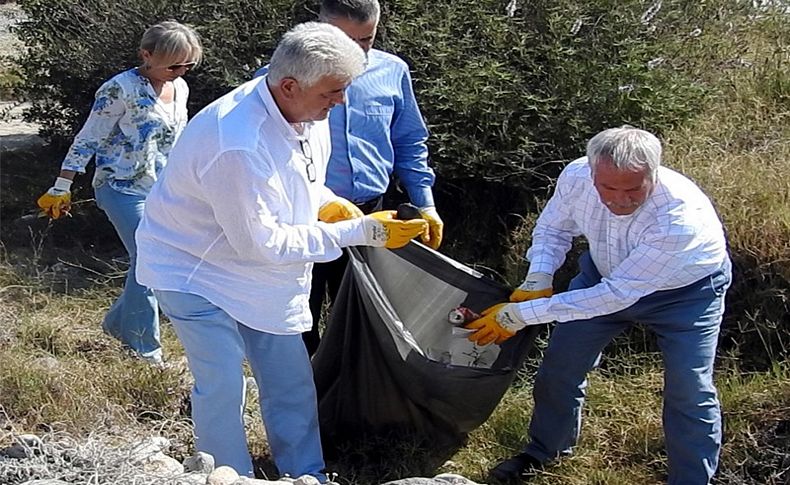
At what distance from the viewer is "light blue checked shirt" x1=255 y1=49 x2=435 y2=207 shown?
3.69 m

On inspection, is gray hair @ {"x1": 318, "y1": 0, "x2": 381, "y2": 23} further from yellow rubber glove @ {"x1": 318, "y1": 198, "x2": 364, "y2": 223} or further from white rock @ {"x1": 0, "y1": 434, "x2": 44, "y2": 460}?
white rock @ {"x1": 0, "y1": 434, "x2": 44, "y2": 460}

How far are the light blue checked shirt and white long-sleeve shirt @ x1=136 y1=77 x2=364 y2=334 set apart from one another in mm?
540

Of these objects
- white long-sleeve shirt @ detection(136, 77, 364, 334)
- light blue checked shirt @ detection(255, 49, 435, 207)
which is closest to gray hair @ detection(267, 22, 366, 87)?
white long-sleeve shirt @ detection(136, 77, 364, 334)

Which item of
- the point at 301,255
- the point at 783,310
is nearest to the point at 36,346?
the point at 301,255

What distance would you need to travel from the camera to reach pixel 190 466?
285 cm

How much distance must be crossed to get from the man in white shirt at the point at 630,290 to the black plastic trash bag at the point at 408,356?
0.16 m

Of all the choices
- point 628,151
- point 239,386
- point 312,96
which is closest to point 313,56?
point 312,96

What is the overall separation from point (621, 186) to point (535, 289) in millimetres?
634

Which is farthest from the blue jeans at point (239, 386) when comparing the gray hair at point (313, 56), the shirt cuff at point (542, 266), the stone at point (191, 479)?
the shirt cuff at point (542, 266)

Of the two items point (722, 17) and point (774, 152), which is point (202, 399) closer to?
point (774, 152)

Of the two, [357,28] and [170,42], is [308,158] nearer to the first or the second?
[357,28]

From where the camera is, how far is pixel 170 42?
161 inches

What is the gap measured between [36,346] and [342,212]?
2.19 metres

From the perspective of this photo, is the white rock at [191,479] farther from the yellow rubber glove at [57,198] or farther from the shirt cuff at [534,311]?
the yellow rubber glove at [57,198]
